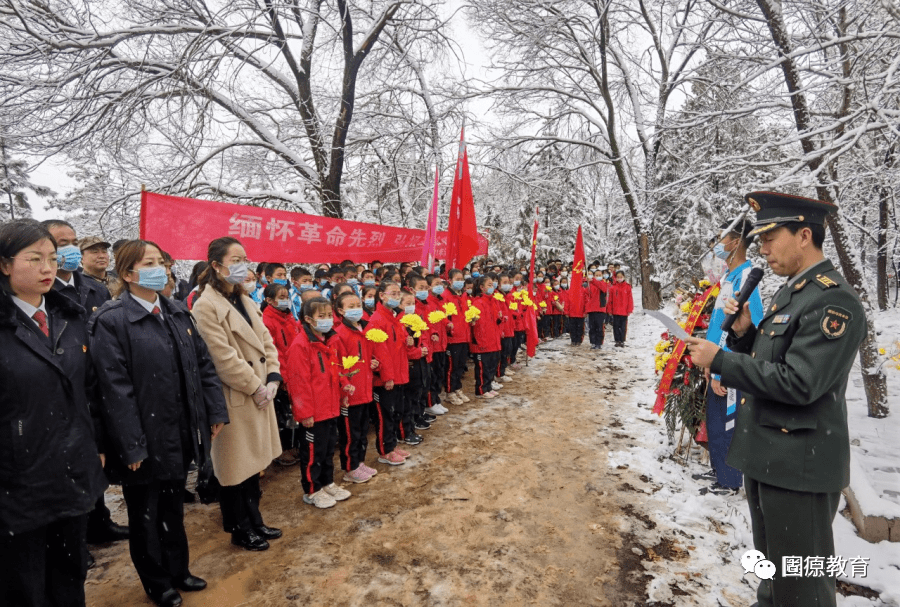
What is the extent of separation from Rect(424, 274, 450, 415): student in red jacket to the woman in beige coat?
3201mm

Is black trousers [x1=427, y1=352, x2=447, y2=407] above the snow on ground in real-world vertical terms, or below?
above

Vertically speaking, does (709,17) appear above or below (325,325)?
above

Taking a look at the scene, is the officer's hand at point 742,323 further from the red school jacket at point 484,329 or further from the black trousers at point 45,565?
the red school jacket at point 484,329

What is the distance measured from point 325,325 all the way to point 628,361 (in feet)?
27.2

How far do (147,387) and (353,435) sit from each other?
86.2 inches

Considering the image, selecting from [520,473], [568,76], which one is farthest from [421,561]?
[568,76]

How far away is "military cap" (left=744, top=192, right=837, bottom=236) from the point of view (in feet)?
6.81

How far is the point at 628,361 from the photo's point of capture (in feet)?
33.2

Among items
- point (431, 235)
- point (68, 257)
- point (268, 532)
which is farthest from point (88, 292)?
point (431, 235)

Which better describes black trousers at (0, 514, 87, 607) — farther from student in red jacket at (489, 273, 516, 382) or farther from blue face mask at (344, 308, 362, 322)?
student in red jacket at (489, 273, 516, 382)

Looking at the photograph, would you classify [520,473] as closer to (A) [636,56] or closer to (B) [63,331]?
(B) [63,331]

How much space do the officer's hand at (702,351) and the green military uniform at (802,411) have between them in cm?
4

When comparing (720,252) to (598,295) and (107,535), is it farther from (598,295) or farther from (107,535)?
(598,295)

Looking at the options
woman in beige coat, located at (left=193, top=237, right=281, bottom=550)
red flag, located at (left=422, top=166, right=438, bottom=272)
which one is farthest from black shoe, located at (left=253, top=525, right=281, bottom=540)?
red flag, located at (left=422, top=166, right=438, bottom=272)
